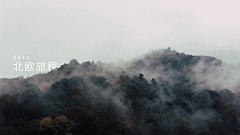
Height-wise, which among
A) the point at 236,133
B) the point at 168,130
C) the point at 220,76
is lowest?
the point at 236,133

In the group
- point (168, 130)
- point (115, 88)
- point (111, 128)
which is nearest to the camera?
point (111, 128)

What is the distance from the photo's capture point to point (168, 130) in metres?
66.5

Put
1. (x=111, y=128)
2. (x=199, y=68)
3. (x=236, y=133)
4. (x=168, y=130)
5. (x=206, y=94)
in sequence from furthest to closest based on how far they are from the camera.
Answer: (x=199, y=68) → (x=206, y=94) → (x=236, y=133) → (x=168, y=130) → (x=111, y=128)

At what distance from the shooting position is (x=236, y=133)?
79.8 metres

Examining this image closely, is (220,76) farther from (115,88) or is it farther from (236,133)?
(115,88)

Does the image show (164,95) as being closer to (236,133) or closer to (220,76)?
(236,133)

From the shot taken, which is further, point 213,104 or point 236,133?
point 213,104

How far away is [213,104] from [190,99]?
13072 millimetres

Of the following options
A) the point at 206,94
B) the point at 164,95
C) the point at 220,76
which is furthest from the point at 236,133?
the point at 220,76

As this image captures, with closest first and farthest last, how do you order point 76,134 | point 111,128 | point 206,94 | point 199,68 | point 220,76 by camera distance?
1. point 76,134
2. point 111,128
3. point 206,94
4. point 220,76
5. point 199,68

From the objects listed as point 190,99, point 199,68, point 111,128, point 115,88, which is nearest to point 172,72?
point 199,68

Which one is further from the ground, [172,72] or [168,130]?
[172,72]

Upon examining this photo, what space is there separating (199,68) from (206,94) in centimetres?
8526

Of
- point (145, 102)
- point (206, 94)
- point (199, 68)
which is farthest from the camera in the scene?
point (199, 68)
